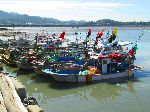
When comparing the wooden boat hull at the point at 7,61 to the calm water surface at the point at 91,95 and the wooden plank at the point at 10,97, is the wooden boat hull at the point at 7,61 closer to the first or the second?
the calm water surface at the point at 91,95

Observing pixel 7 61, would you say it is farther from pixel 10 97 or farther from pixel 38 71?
pixel 10 97

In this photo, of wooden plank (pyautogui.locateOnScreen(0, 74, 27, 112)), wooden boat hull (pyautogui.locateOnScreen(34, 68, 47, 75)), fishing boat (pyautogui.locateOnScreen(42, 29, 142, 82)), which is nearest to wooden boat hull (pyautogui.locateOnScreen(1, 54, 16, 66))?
wooden boat hull (pyautogui.locateOnScreen(34, 68, 47, 75))

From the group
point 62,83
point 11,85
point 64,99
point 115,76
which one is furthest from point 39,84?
point 11,85

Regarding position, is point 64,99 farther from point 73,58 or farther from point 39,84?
point 73,58

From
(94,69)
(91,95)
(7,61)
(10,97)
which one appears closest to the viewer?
(10,97)

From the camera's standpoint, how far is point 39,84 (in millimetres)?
31828

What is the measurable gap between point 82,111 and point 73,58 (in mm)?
14189

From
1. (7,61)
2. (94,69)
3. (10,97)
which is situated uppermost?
(10,97)

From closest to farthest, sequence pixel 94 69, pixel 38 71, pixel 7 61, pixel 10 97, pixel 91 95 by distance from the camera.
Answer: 1. pixel 10 97
2. pixel 91 95
3. pixel 94 69
4. pixel 38 71
5. pixel 7 61

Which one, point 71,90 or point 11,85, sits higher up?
point 11,85

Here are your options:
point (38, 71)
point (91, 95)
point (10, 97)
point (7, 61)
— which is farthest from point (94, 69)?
point (10, 97)

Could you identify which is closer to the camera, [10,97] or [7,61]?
[10,97]

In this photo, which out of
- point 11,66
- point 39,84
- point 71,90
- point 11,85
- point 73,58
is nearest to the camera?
point 11,85

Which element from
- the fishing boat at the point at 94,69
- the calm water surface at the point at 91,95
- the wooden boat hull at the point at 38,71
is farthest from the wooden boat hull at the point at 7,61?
the fishing boat at the point at 94,69
